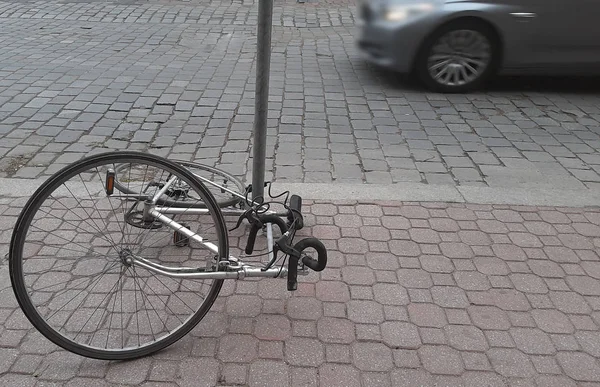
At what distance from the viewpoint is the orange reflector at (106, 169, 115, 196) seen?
2.67 metres

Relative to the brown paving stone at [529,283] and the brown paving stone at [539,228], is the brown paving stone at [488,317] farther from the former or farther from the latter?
the brown paving stone at [539,228]

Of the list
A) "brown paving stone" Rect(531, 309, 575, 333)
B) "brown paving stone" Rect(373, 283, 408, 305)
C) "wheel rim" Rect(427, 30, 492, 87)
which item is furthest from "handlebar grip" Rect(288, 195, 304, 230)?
"wheel rim" Rect(427, 30, 492, 87)

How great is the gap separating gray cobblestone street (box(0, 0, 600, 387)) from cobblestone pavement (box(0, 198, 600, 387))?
10 mm

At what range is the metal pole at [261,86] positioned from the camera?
3357mm

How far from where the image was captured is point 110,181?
2.70m

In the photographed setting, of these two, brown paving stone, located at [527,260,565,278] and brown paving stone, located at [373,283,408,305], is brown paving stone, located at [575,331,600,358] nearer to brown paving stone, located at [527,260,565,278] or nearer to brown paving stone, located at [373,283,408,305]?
brown paving stone, located at [527,260,565,278]

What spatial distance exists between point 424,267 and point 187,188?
1.55 m

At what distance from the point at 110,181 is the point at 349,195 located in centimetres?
218

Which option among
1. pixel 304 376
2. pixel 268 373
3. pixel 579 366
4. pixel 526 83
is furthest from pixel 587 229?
pixel 526 83

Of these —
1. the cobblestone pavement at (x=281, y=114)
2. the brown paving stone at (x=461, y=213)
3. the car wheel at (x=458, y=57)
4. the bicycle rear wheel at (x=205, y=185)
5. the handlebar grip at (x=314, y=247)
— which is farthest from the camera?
the car wheel at (x=458, y=57)

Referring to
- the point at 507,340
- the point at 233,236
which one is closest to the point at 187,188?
the point at 233,236

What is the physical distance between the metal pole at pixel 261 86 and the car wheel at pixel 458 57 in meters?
3.77

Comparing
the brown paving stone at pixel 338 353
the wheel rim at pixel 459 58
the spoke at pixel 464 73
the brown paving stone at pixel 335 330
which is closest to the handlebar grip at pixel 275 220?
the brown paving stone at pixel 335 330

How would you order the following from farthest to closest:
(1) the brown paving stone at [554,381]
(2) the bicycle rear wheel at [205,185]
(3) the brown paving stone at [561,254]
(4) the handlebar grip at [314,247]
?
1. (3) the brown paving stone at [561,254]
2. (2) the bicycle rear wheel at [205,185]
3. (4) the handlebar grip at [314,247]
4. (1) the brown paving stone at [554,381]
